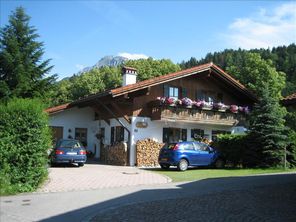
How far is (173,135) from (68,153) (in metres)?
8.17

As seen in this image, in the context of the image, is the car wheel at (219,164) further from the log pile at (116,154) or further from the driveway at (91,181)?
the driveway at (91,181)

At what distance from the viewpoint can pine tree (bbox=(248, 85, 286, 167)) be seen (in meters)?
23.1

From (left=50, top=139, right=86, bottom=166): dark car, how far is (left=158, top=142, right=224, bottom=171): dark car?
466 centimetres

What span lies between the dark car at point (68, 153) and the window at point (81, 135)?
916 centimetres

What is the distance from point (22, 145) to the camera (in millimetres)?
14188

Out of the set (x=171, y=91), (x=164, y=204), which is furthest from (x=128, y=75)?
(x=164, y=204)

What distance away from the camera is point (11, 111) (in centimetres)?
1427

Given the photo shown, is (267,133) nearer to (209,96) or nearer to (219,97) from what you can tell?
(209,96)

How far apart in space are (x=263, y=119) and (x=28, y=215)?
17075mm

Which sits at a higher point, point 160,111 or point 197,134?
point 160,111

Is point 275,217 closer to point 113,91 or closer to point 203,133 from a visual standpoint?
point 113,91

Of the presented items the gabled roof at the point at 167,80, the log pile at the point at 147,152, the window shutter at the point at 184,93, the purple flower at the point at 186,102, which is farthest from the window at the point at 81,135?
the purple flower at the point at 186,102

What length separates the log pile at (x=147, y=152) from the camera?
26.5 metres

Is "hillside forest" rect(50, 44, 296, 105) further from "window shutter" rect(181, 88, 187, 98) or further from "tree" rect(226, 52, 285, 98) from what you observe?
"window shutter" rect(181, 88, 187, 98)
